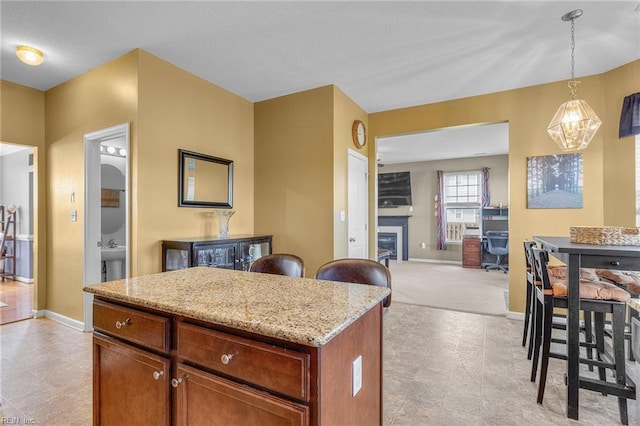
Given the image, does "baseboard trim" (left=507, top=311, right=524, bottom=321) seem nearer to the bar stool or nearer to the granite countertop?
the bar stool

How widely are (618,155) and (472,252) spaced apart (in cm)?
426

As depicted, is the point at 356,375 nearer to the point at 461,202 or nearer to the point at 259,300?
the point at 259,300

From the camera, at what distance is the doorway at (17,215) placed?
5.65 meters

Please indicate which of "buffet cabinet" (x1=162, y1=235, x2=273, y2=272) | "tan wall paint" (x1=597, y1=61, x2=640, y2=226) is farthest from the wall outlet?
"tan wall paint" (x1=597, y1=61, x2=640, y2=226)

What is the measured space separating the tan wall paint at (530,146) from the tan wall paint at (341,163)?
140 cm

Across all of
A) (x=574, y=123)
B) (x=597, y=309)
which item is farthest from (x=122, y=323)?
(x=574, y=123)

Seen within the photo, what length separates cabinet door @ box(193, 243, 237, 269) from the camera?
292cm

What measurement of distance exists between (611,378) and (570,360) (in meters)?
0.76

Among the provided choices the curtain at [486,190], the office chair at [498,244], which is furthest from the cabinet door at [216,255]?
the curtain at [486,190]

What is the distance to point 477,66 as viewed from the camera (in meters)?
3.22

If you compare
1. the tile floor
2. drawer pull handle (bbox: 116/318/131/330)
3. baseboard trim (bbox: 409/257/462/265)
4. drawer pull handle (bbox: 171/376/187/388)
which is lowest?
baseboard trim (bbox: 409/257/462/265)

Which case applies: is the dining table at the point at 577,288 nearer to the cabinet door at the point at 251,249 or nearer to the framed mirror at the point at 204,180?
the cabinet door at the point at 251,249

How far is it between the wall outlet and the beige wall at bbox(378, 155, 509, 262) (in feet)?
24.7

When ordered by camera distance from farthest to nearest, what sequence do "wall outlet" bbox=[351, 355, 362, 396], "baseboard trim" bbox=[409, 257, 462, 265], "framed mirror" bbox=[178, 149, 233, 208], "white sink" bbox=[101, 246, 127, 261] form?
"baseboard trim" bbox=[409, 257, 462, 265]
"white sink" bbox=[101, 246, 127, 261]
"framed mirror" bbox=[178, 149, 233, 208]
"wall outlet" bbox=[351, 355, 362, 396]
